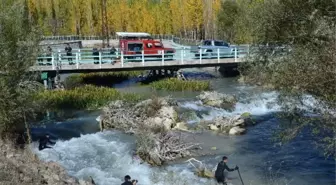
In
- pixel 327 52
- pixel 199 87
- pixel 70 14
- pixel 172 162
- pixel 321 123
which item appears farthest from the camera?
pixel 70 14

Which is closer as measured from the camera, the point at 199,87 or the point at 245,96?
the point at 245,96

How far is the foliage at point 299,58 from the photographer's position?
10.6m

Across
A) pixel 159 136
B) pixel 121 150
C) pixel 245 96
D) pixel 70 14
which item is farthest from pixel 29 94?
pixel 70 14

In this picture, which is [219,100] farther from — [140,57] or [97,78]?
[97,78]

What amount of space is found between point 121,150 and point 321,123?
9.48m

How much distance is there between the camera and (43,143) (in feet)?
62.1

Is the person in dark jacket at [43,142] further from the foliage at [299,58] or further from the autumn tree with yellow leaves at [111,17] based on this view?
the autumn tree with yellow leaves at [111,17]

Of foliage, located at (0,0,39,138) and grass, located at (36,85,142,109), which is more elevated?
foliage, located at (0,0,39,138)

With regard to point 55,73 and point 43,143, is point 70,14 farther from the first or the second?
point 43,143

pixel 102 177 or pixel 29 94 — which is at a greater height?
pixel 29 94

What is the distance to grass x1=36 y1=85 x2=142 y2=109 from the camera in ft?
90.2

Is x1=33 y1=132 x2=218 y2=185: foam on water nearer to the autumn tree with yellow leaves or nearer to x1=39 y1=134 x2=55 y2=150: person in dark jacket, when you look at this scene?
x1=39 y1=134 x2=55 y2=150: person in dark jacket

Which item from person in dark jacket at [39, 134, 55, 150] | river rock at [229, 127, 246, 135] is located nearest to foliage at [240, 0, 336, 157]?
river rock at [229, 127, 246, 135]

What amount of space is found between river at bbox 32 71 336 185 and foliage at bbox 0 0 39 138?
1977 mm
